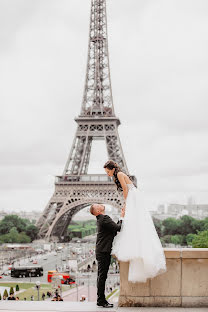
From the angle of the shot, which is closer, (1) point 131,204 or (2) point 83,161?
(1) point 131,204

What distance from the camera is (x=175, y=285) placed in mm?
8086

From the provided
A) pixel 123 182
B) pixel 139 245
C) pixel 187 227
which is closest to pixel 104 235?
pixel 139 245

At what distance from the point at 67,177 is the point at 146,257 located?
2174 inches

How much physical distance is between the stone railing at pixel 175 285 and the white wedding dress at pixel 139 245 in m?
0.49

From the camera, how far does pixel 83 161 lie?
6369 cm

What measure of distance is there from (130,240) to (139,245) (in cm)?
17

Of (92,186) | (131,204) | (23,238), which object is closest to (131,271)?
(131,204)

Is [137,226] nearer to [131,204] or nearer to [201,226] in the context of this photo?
[131,204]

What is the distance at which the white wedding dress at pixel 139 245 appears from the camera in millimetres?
7355

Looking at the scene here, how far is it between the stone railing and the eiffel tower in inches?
1970

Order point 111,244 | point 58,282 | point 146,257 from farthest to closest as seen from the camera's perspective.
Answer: point 58,282
point 111,244
point 146,257

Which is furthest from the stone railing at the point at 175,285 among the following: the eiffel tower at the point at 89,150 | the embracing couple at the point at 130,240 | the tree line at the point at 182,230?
the tree line at the point at 182,230

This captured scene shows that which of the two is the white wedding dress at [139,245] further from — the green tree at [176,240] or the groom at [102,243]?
the green tree at [176,240]

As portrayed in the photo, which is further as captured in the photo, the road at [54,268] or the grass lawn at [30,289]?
the road at [54,268]
